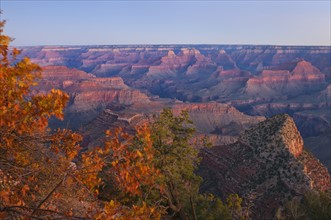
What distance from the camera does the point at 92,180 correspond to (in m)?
9.68

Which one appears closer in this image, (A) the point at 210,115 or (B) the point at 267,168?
(B) the point at 267,168

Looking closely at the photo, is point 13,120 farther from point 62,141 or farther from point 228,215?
point 228,215

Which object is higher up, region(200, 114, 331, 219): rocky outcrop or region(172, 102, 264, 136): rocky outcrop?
region(200, 114, 331, 219): rocky outcrop

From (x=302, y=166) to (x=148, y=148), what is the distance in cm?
4223

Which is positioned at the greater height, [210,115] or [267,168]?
[267,168]

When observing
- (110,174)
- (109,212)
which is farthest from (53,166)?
(109,212)

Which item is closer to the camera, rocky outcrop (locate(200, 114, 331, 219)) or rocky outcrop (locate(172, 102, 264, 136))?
rocky outcrop (locate(200, 114, 331, 219))

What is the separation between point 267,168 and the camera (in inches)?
1918

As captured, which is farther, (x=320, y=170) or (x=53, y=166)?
(x=320, y=170)

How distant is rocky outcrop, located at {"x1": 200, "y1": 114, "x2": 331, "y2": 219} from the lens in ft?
147

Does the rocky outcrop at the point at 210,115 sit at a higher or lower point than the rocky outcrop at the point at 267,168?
lower

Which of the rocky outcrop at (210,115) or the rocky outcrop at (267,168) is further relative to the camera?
the rocky outcrop at (210,115)

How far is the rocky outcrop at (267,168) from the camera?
44.9 metres

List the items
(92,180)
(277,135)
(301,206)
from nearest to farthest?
(92,180) → (301,206) → (277,135)
